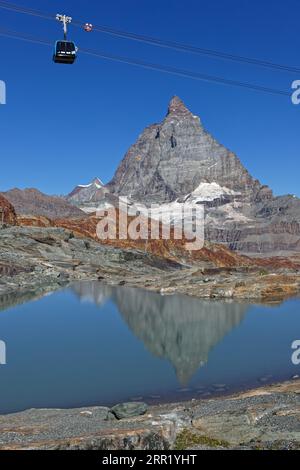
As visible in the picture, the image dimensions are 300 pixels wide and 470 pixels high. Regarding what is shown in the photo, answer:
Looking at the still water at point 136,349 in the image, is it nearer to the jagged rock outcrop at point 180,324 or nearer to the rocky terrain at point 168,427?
the jagged rock outcrop at point 180,324

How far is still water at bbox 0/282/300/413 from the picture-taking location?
33281 millimetres

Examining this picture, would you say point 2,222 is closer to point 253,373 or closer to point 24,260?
point 24,260

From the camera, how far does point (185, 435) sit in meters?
18.8

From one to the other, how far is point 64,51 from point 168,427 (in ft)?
53.5

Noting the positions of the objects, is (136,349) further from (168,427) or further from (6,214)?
(6,214)

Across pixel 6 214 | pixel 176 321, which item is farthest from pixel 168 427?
pixel 6 214

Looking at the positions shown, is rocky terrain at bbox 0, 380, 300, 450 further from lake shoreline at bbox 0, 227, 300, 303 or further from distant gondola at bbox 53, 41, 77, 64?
lake shoreline at bbox 0, 227, 300, 303

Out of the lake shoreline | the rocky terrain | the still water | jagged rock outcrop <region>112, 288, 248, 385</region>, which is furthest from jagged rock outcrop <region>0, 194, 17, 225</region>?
the rocky terrain

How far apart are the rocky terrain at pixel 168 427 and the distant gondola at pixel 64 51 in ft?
51.7

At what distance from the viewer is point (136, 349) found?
4731cm

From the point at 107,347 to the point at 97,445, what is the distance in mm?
32118

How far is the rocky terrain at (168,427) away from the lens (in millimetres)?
16734

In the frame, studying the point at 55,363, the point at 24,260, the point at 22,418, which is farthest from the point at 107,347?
the point at 24,260

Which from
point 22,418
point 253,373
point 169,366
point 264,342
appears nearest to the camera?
point 22,418
